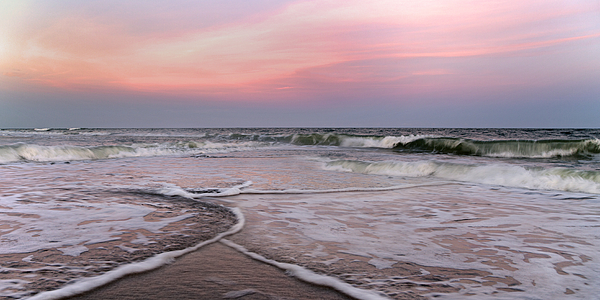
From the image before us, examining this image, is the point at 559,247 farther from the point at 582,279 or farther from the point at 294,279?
the point at 294,279

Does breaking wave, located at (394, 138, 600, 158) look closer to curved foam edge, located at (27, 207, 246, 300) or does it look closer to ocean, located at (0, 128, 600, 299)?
ocean, located at (0, 128, 600, 299)

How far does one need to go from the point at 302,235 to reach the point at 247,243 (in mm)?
617

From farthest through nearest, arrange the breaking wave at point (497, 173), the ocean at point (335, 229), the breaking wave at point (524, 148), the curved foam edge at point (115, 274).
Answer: the breaking wave at point (524, 148) → the breaking wave at point (497, 173) → the ocean at point (335, 229) → the curved foam edge at point (115, 274)

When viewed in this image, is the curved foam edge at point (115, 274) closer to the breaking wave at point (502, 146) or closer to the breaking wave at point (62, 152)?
the breaking wave at point (62, 152)

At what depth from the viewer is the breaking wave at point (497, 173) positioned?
276 inches

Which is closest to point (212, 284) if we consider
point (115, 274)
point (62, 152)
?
point (115, 274)

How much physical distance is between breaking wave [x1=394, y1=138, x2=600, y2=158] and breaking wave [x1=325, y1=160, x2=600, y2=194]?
9.64 metres

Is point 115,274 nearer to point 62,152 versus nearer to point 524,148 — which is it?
point 62,152

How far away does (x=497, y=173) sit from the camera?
8188 mm

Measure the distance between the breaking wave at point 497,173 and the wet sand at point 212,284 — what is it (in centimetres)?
672

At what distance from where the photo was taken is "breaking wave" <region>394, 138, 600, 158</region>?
16.1 m

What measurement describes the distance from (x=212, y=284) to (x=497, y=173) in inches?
306

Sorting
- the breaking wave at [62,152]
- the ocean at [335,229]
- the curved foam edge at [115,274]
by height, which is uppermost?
the breaking wave at [62,152]

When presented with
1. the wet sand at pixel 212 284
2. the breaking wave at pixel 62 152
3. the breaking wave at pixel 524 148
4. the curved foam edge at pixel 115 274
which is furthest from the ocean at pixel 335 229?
the breaking wave at pixel 524 148
